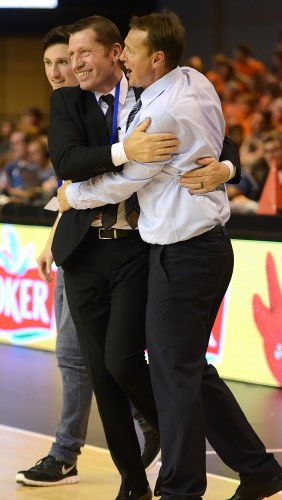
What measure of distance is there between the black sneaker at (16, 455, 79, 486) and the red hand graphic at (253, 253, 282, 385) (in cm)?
200

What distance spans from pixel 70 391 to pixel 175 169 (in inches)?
47.4

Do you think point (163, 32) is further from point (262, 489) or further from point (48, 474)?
point (48, 474)

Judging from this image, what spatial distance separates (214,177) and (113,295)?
→ 0.55 metres

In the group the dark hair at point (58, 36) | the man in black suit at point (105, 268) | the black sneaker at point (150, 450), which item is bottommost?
the black sneaker at point (150, 450)

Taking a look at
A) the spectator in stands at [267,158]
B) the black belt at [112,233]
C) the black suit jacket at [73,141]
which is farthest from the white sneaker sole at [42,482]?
the spectator in stands at [267,158]

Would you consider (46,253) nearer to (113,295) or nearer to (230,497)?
(113,295)

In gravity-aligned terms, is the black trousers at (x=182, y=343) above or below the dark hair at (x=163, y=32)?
below

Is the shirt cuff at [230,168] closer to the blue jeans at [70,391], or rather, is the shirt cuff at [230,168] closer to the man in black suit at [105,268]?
the man in black suit at [105,268]

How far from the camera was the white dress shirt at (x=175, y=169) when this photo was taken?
10.2ft

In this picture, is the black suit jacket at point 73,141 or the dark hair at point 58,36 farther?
→ the dark hair at point 58,36

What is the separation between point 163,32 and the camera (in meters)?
3.12

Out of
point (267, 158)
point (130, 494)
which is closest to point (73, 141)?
point (130, 494)

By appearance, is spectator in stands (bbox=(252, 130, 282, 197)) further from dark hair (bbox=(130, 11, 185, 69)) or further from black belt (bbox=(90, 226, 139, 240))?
dark hair (bbox=(130, 11, 185, 69))

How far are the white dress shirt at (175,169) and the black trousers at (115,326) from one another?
0.22m
